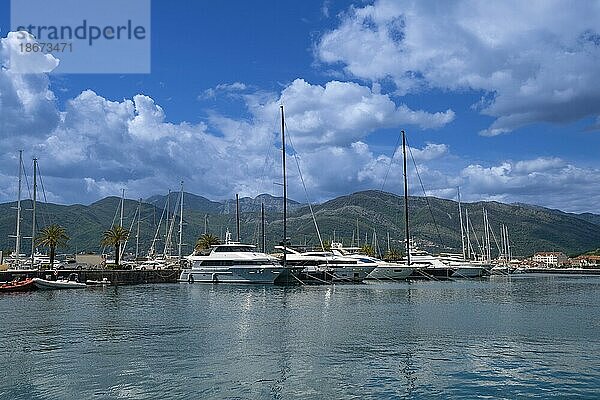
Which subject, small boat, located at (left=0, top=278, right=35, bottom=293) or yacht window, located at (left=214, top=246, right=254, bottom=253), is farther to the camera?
yacht window, located at (left=214, top=246, right=254, bottom=253)

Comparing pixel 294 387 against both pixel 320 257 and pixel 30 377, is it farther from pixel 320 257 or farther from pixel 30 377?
pixel 320 257

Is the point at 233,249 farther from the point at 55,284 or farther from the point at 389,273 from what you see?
the point at 389,273

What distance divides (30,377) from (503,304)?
49920mm

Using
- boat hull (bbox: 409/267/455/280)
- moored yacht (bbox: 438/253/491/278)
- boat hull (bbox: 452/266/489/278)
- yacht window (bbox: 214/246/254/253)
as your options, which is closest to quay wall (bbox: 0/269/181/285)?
yacht window (bbox: 214/246/254/253)

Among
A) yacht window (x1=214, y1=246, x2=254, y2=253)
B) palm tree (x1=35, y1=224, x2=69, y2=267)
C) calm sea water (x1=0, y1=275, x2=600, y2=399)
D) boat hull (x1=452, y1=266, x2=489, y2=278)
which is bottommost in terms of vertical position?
calm sea water (x1=0, y1=275, x2=600, y2=399)

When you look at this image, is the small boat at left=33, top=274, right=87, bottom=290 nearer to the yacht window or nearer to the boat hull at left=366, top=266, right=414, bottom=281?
the yacht window

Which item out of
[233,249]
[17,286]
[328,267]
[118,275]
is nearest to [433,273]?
[328,267]

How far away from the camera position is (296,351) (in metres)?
32.9

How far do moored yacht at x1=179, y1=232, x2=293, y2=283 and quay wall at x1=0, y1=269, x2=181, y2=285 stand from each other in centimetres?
→ 893

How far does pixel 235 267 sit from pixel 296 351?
6505 centimetres

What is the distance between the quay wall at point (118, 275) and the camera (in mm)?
88062

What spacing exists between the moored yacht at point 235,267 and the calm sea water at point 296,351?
112 feet

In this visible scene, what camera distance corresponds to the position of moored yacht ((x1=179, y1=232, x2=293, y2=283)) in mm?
94188

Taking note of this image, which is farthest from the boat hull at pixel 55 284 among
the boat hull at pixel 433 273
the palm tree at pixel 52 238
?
the boat hull at pixel 433 273
